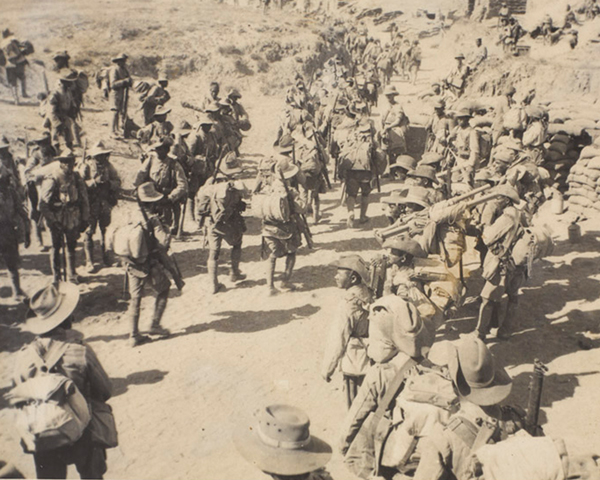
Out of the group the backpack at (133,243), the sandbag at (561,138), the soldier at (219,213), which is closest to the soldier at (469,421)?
the backpack at (133,243)

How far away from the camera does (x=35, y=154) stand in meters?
9.62

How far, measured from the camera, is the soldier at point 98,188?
31.1 feet

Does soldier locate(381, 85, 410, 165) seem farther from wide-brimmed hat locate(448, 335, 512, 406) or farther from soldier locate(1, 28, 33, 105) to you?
soldier locate(1, 28, 33, 105)

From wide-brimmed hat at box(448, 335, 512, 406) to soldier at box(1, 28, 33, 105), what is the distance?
16.6m

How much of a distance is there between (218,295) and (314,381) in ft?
9.39

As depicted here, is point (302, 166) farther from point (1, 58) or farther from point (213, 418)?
point (1, 58)

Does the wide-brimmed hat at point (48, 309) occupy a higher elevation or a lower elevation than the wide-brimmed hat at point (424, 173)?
lower

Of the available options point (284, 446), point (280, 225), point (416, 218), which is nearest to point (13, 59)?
point (280, 225)

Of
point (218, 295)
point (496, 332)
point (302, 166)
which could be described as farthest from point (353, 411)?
point (302, 166)

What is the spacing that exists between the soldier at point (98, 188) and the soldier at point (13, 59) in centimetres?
877

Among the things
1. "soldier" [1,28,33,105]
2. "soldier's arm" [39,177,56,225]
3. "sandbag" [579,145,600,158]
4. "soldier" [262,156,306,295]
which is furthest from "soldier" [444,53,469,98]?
"soldier's arm" [39,177,56,225]

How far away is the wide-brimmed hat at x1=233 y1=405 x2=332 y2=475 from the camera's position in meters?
3.17

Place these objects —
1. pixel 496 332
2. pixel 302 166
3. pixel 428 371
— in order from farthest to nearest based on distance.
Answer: pixel 302 166
pixel 496 332
pixel 428 371

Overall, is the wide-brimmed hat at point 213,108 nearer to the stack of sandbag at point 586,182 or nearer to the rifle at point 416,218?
the rifle at point 416,218
